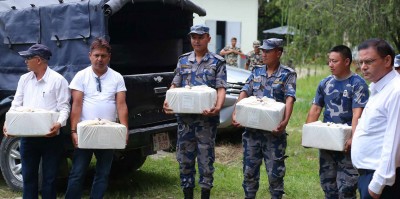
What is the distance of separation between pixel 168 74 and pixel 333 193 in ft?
7.75

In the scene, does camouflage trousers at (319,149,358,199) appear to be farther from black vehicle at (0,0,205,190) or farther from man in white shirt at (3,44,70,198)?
man in white shirt at (3,44,70,198)

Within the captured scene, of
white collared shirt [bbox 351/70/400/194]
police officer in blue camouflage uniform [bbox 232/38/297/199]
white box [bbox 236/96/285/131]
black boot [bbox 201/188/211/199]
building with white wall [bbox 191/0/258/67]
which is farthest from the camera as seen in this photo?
building with white wall [bbox 191/0/258/67]

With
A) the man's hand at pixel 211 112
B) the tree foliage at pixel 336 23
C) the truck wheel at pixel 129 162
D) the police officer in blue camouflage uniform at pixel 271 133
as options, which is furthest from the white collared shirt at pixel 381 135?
the tree foliage at pixel 336 23

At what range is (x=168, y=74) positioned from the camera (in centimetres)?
661

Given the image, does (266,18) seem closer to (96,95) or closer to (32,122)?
(96,95)

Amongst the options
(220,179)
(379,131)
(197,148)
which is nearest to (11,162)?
(197,148)

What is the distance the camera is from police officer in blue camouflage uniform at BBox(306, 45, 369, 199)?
492cm

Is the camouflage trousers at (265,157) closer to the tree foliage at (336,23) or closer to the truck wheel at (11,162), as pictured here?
the truck wheel at (11,162)

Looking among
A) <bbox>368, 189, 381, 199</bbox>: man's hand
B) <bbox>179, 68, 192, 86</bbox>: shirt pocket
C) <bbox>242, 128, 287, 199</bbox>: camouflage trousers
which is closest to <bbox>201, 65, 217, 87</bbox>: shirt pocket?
<bbox>179, 68, 192, 86</bbox>: shirt pocket

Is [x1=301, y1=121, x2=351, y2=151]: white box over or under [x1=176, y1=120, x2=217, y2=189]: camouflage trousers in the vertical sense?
over

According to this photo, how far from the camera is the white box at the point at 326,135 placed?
15.7ft

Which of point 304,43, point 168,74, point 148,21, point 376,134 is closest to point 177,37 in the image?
point 148,21

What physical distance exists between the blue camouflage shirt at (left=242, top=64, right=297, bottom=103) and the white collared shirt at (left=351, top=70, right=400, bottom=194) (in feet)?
5.44

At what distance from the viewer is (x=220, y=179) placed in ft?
24.0
